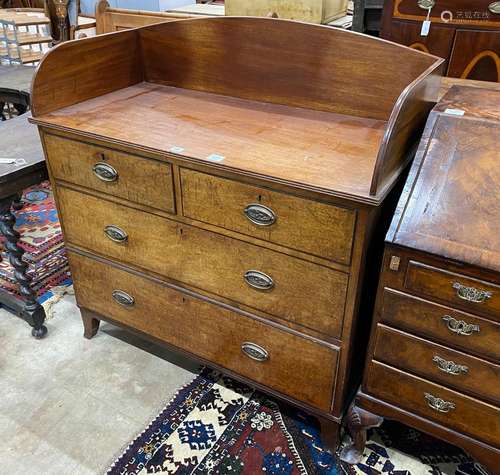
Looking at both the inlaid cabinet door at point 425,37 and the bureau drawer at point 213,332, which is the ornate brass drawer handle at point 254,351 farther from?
the inlaid cabinet door at point 425,37

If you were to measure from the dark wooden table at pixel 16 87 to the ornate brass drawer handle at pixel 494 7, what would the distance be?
221cm

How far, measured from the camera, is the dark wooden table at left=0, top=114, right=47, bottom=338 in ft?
5.91

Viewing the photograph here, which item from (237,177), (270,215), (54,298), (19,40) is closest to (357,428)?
(270,215)

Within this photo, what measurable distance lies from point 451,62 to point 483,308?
1.43 m

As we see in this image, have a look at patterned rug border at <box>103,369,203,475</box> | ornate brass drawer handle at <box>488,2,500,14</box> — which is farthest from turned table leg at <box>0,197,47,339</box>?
ornate brass drawer handle at <box>488,2,500,14</box>

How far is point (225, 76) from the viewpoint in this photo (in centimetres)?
174

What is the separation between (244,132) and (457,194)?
2.10ft

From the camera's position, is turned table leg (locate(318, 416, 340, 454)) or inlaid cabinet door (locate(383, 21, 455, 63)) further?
inlaid cabinet door (locate(383, 21, 455, 63))

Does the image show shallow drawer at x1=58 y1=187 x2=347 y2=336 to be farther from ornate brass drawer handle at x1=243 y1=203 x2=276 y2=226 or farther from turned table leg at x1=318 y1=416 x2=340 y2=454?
turned table leg at x1=318 y1=416 x2=340 y2=454

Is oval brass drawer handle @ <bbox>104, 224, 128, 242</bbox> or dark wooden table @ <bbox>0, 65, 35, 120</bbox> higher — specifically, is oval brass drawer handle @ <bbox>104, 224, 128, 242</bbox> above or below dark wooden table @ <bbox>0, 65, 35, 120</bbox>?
below

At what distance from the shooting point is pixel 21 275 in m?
2.02

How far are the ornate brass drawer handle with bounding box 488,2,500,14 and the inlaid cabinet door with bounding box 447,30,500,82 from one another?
0.08m

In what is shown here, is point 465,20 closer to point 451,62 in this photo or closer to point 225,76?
point 451,62

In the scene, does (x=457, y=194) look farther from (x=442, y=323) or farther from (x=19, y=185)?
(x=19, y=185)
